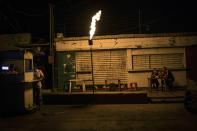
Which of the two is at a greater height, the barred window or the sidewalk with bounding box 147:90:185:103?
the barred window

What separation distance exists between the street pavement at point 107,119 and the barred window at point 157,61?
696cm

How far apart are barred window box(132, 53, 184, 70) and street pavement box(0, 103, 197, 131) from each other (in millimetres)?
6963

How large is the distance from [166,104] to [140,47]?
23.7 feet

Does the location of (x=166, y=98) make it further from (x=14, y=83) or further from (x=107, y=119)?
(x=14, y=83)

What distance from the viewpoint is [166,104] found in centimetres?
1862

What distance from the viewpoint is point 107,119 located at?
14.2m

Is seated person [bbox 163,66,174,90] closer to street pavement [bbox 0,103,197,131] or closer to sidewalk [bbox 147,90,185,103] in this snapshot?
sidewalk [bbox 147,90,185,103]

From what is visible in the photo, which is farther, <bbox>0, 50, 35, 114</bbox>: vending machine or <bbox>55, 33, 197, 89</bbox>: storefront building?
<bbox>55, 33, 197, 89</bbox>: storefront building

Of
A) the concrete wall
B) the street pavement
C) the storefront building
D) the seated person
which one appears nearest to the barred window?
the storefront building

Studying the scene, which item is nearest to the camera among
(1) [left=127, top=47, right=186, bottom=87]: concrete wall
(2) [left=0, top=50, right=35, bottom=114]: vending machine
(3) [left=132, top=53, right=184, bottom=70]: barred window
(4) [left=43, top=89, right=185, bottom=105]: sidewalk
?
(2) [left=0, top=50, right=35, bottom=114]: vending machine

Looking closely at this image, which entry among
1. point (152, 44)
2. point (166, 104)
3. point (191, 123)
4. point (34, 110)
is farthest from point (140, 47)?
point (191, 123)

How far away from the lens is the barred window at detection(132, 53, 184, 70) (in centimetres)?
2520

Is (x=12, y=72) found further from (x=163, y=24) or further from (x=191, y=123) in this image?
(x=163, y=24)

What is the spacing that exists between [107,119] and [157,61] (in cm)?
1194
